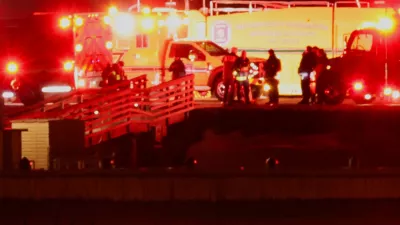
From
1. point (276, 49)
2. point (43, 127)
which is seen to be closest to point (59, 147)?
point (43, 127)

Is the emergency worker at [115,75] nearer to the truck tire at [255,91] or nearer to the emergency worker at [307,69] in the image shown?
the truck tire at [255,91]

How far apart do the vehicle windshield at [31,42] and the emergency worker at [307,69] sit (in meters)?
7.27

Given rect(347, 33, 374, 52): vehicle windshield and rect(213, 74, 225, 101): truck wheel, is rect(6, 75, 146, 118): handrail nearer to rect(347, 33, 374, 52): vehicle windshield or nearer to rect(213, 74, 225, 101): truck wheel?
rect(213, 74, 225, 101): truck wheel

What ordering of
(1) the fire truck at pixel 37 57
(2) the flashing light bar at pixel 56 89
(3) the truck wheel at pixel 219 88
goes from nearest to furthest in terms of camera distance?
(1) the fire truck at pixel 37 57 → (2) the flashing light bar at pixel 56 89 → (3) the truck wheel at pixel 219 88

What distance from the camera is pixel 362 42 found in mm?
26922

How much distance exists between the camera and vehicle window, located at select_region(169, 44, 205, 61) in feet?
99.0

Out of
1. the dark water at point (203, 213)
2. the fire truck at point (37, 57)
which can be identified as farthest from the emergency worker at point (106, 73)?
the dark water at point (203, 213)

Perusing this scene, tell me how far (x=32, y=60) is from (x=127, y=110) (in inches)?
220

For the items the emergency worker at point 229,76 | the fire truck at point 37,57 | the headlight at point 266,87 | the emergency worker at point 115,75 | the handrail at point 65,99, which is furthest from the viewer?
the fire truck at point 37,57

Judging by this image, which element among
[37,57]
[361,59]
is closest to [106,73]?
[37,57]

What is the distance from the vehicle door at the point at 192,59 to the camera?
30094mm

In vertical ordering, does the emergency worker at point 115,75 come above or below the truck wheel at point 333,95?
above

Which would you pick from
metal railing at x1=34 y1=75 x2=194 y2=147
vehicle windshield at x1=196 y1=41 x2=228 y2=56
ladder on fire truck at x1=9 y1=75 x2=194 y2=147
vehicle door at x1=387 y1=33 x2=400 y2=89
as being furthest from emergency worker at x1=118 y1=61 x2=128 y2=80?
vehicle door at x1=387 y1=33 x2=400 y2=89

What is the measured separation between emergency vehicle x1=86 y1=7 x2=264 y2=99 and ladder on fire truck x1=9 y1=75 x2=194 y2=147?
14.3ft
